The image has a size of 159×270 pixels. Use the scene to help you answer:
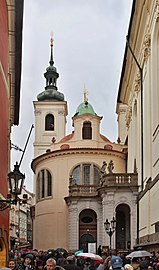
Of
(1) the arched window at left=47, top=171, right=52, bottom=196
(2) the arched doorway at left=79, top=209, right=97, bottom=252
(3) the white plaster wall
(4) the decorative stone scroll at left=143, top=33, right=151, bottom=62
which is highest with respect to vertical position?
(3) the white plaster wall

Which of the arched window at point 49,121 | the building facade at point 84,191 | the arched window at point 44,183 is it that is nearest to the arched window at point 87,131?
the building facade at point 84,191

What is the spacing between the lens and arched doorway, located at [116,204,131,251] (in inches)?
2064

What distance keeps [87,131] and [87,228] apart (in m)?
14.4

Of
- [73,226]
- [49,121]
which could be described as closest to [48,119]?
[49,121]

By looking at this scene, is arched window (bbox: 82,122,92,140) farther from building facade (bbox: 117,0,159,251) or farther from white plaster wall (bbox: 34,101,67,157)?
building facade (bbox: 117,0,159,251)

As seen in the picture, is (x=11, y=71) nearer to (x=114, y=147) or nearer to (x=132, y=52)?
(x=132, y=52)

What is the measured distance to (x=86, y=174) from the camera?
204ft

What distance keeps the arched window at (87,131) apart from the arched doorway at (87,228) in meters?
12.8

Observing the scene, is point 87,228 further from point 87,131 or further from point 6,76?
point 6,76

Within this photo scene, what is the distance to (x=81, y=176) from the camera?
6206 centimetres

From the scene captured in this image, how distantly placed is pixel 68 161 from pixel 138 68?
21.8 meters

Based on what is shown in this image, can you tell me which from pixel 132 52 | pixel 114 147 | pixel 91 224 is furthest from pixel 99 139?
pixel 132 52

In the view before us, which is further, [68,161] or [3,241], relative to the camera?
[68,161]

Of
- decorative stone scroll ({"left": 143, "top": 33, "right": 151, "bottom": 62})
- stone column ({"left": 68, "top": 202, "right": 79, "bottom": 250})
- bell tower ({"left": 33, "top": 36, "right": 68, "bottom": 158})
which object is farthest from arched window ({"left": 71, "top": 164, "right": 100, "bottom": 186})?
decorative stone scroll ({"left": 143, "top": 33, "right": 151, "bottom": 62})
